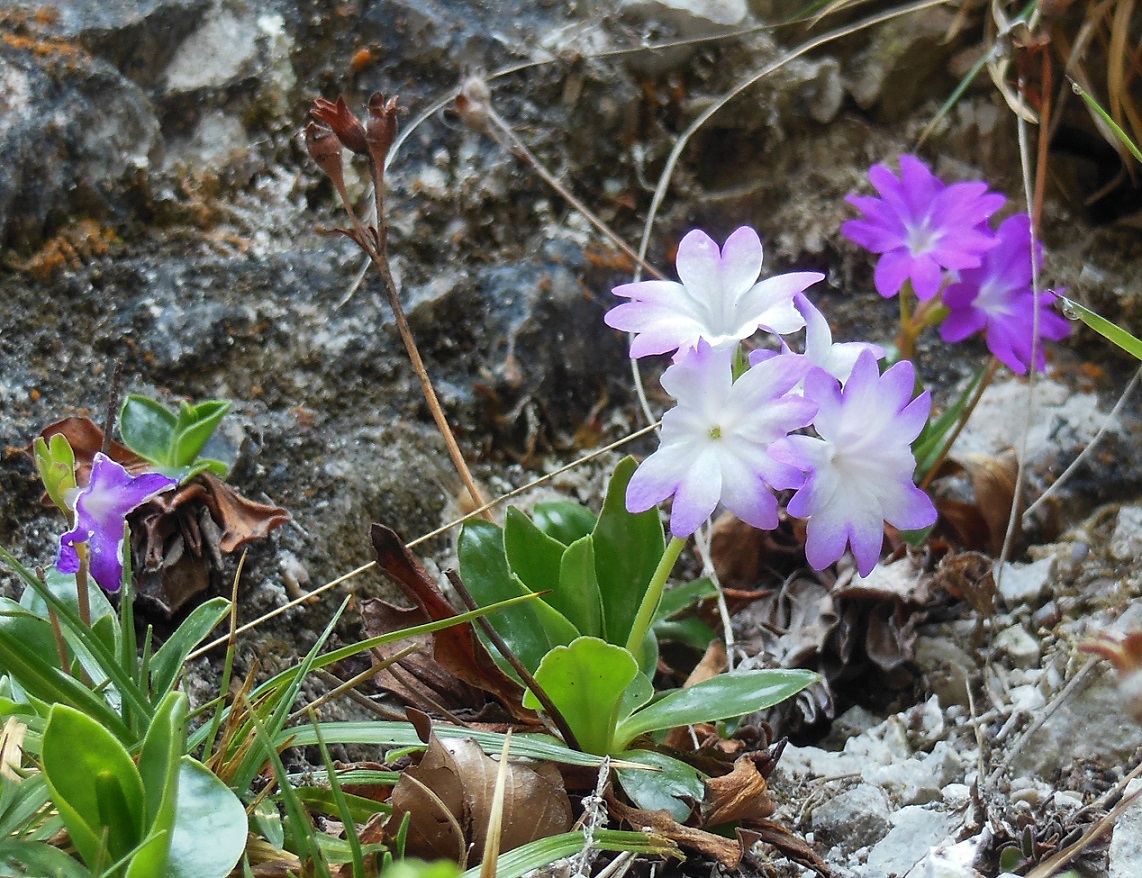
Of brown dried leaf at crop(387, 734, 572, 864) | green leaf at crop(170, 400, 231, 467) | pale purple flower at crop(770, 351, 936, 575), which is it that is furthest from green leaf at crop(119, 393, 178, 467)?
pale purple flower at crop(770, 351, 936, 575)

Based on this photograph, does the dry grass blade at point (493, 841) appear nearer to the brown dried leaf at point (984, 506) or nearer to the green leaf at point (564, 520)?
the green leaf at point (564, 520)

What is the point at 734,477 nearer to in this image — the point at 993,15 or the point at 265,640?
the point at 265,640

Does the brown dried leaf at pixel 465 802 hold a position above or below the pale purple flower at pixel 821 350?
below

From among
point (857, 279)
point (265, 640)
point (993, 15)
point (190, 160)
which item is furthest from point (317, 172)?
point (993, 15)

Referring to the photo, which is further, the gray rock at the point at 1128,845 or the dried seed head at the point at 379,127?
the dried seed head at the point at 379,127

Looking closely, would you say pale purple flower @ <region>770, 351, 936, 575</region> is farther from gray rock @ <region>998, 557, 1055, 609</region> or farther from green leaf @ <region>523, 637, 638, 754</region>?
gray rock @ <region>998, 557, 1055, 609</region>

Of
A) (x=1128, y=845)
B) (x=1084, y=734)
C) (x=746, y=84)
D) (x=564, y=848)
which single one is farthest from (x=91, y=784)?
(x=746, y=84)

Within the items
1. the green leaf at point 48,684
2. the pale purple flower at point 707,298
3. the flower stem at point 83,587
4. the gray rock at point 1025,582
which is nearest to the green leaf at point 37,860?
the green leaf at point 48,684

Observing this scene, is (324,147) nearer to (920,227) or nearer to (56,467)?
(56,467)
